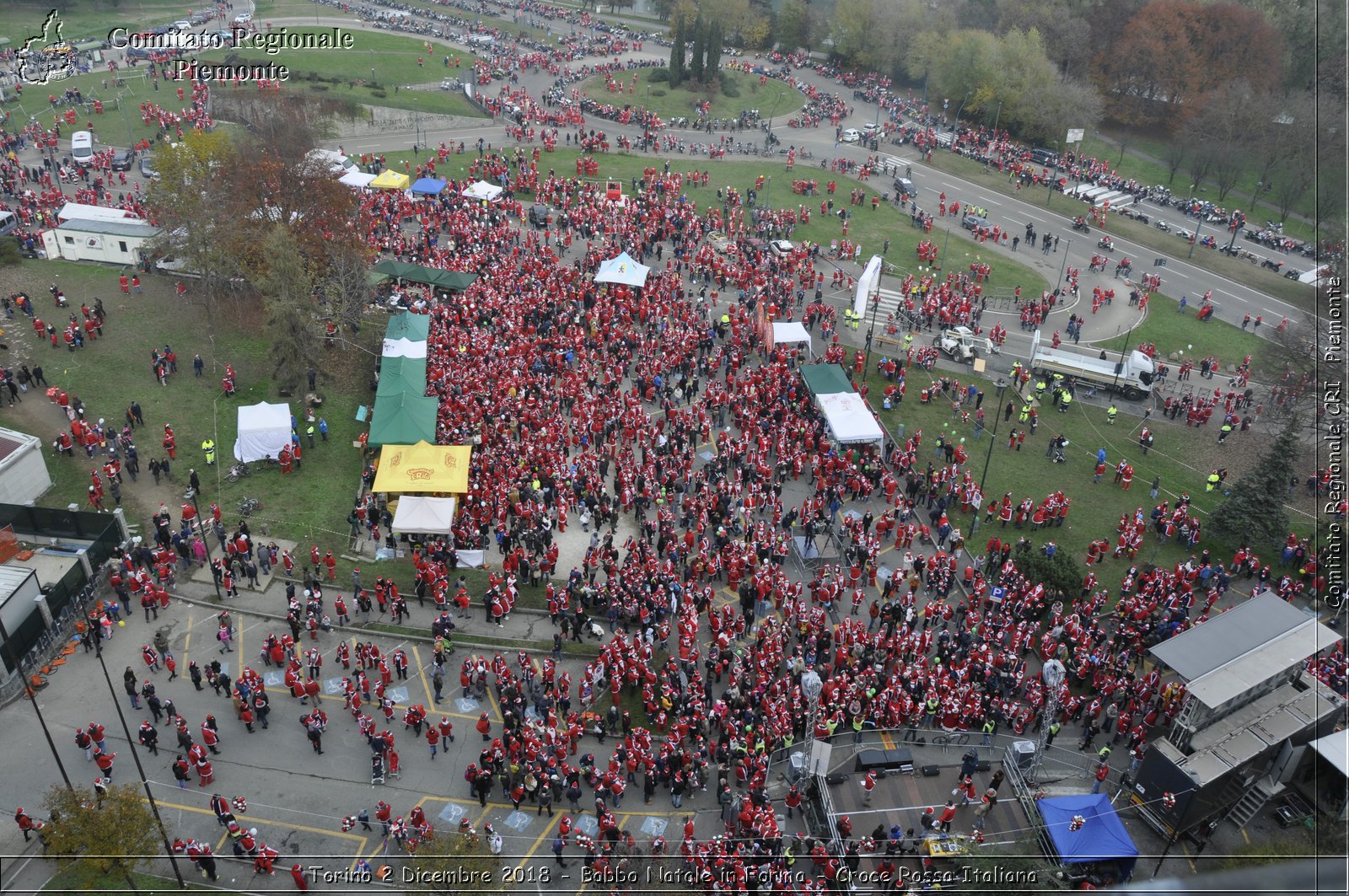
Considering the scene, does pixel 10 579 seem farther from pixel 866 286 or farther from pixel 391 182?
pixel 391 182

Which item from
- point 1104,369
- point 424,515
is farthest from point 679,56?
point 424,515

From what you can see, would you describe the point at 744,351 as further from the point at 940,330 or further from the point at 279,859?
the point at 279,859

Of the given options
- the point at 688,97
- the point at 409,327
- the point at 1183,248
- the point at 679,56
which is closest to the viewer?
the point at 409,327

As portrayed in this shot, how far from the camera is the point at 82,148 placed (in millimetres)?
61188

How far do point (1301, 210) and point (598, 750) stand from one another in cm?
6742

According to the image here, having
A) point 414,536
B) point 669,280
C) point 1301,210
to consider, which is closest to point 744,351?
point 669,280

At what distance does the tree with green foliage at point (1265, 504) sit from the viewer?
1294 inches

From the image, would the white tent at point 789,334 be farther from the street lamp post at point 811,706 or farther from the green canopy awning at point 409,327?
the street lamp post at point 811,706

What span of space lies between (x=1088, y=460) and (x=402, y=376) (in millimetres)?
28590

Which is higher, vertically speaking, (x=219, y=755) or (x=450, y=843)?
(x=450, y=843)

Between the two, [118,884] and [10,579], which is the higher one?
[10,579]

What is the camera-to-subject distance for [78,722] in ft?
77.9

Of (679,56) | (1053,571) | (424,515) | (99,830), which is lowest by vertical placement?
(424,515)

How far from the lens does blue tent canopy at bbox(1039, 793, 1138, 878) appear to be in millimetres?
21375
